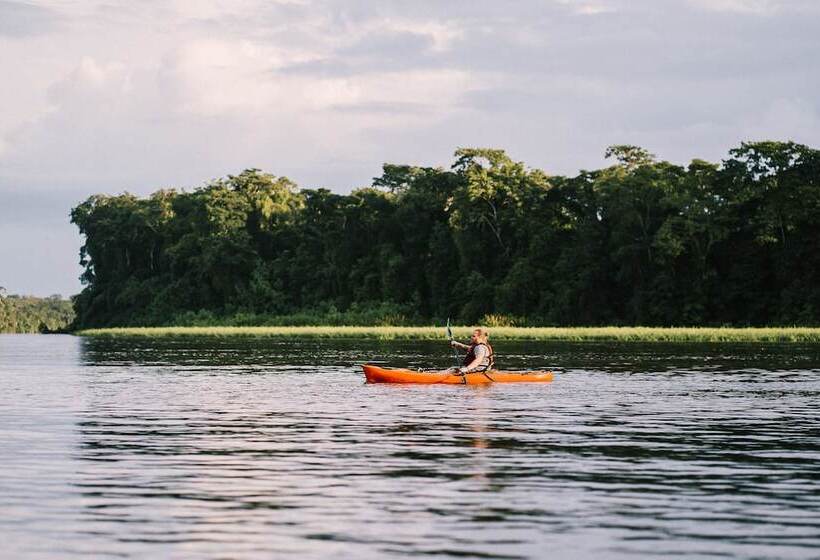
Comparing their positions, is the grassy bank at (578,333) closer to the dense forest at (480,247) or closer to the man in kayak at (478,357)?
the dense forest at (480,247)

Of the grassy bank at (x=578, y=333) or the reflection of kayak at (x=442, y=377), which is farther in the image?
the grassy bank at (x=578, y=333)

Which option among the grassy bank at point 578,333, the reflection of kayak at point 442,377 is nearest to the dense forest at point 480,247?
the grassy bank at point 578,333

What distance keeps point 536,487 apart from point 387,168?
108534mm

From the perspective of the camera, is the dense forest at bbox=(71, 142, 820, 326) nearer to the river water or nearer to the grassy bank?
the grassy bank

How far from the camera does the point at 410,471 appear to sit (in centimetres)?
1753

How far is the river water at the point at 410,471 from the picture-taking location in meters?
12.6

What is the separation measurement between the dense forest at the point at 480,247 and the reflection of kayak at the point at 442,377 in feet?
183

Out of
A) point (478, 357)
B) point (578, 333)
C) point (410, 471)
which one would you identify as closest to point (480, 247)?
point (578, 333)

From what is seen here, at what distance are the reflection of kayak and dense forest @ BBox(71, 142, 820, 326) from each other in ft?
183

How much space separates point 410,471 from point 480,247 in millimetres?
92312

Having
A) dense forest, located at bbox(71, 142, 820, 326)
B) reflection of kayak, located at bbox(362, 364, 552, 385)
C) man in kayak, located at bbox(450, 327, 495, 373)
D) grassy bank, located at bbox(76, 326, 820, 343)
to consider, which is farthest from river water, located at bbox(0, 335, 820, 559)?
dense forest, located at bbox(71, 142, 820, 326)

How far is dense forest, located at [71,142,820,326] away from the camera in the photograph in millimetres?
90312

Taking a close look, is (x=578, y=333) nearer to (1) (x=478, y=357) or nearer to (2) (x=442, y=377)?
(1) (x=478, y=357)

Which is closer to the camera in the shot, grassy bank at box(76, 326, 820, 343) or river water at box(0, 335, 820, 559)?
river water at box(0, 335, 820, 559)
